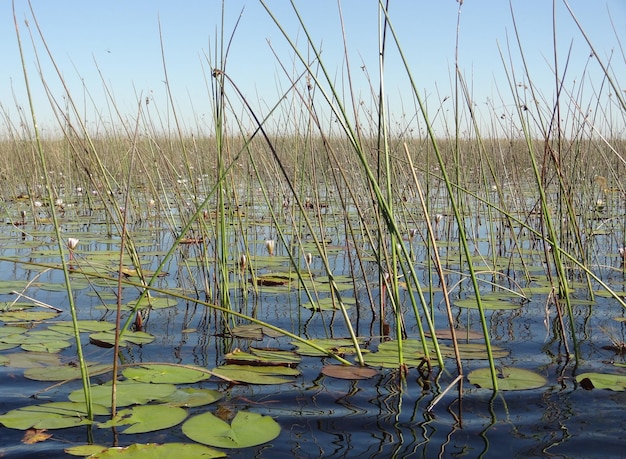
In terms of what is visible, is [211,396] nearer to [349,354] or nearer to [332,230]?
[349,354]

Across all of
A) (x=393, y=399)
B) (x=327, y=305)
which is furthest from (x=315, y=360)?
(x=327, y=305)

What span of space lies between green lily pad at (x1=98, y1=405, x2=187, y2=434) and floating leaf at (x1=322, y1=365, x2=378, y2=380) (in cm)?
43

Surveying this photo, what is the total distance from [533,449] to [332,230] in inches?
138

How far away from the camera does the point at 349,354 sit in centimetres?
196

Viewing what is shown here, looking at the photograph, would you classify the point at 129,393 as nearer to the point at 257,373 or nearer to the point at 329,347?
the point at 257,373

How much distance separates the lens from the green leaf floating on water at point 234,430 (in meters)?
1.33

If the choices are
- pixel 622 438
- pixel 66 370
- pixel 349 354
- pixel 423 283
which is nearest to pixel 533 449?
pixel 622 438

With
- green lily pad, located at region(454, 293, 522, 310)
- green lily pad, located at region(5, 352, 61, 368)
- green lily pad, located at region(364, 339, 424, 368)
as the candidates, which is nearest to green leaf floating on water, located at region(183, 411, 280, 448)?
green lily pad, located at region(364, 339, 424, 368)

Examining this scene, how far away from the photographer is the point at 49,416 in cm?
144

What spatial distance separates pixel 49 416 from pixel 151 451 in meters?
0.32

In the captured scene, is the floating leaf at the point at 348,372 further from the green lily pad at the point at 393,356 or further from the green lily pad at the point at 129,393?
the green lily pad at the point at 129,393

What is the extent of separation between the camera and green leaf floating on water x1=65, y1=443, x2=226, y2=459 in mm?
1239

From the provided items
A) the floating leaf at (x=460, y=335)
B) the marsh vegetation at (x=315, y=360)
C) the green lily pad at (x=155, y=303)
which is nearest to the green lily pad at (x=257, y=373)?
the marsh vegetation at (x=315, y=360)

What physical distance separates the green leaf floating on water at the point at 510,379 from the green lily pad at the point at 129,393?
0.75 meters
